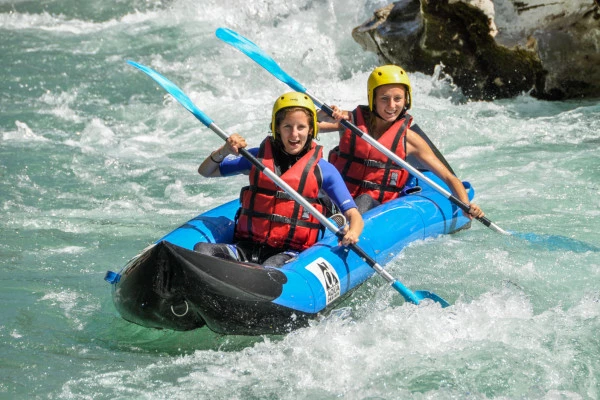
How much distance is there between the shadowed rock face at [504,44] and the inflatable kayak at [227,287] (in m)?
5.20

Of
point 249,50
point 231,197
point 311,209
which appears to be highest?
point 249,50

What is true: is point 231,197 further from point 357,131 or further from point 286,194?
point 286,194

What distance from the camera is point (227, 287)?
4.42m

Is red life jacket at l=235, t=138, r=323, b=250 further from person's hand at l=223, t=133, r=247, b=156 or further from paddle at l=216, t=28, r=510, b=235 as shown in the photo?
paddle at l=216, t=28, r=510, b=235

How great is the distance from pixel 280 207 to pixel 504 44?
5.46 m

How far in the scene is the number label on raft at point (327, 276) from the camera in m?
4.84

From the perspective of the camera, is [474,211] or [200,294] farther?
[474,211]

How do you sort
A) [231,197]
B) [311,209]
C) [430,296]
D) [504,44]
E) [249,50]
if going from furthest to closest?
1. [504,44]
2. [231,197]
3. [249,50]
4. [430,296]
5. [311,209]

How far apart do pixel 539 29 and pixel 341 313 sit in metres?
5.93

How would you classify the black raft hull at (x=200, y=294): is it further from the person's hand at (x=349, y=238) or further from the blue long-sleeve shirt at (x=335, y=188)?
the blue long-sleeve shirt at (x=335, y=188)

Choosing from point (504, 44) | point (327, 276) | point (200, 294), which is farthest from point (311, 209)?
point (504, 44)

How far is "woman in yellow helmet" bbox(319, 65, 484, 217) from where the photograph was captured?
6043 millimetres

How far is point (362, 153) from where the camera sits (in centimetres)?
614

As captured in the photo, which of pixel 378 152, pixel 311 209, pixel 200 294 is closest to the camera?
pixel 200 294
